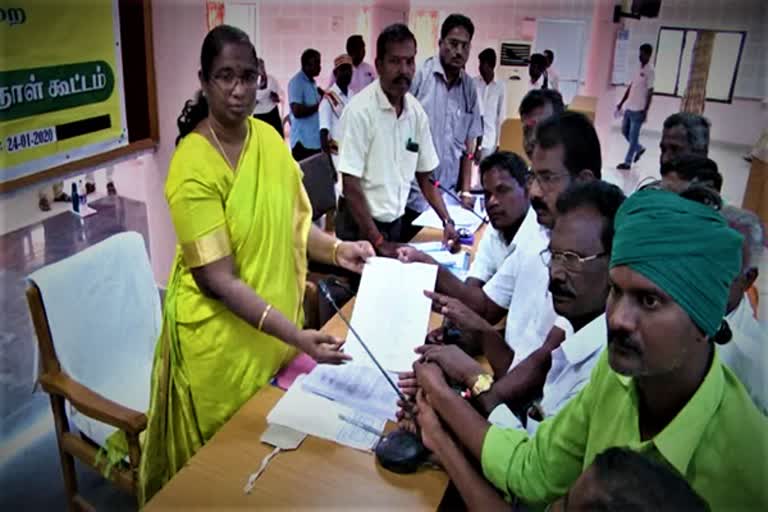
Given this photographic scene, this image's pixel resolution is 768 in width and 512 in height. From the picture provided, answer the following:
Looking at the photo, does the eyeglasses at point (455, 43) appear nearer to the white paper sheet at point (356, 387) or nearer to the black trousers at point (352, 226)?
the black trousers at point (352, 226)

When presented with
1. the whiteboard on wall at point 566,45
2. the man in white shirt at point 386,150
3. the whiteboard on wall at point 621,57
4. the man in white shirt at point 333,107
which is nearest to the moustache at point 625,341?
the man in white shirt at point 386,150

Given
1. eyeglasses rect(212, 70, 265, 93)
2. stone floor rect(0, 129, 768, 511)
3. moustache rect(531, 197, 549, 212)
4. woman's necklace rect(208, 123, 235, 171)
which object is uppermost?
eyeglasses rect(212, 70, 265, 93)

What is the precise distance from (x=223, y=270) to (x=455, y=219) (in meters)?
1.47

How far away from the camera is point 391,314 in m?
1.43

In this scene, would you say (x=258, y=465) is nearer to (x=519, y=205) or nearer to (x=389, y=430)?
(x=389, y=430)

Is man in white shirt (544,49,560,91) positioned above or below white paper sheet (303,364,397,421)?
above

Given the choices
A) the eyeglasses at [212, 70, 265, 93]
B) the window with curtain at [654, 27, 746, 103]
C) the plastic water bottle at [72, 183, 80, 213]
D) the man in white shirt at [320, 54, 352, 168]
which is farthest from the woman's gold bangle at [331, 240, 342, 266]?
the plastic water bottle at [72, 183, 80, 213]

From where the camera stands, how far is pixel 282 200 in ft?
4.86

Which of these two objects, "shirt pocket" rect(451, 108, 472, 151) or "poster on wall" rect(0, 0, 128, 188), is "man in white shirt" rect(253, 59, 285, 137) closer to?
"shirt pocket" rect(451, 108, 472, 151)

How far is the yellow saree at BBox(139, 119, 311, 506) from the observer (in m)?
1.37

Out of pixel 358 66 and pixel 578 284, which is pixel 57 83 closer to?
pixel 578 284

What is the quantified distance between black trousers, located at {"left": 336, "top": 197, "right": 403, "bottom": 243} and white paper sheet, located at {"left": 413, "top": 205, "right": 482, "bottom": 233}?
0.36 ft

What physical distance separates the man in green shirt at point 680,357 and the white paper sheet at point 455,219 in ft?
5.49

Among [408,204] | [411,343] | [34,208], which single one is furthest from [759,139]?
[34,208]
